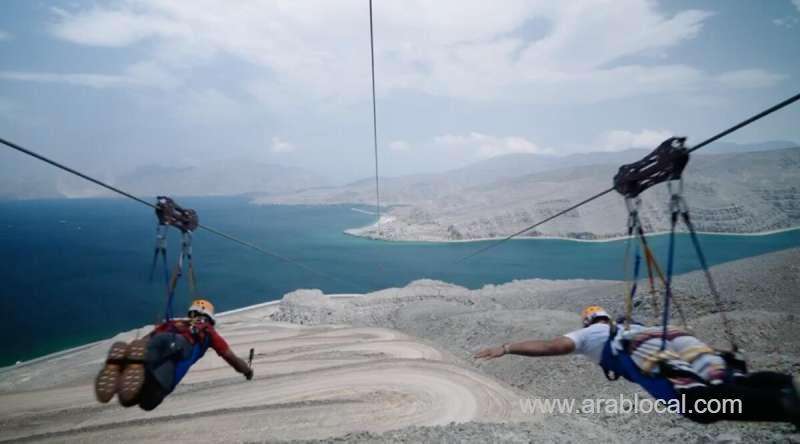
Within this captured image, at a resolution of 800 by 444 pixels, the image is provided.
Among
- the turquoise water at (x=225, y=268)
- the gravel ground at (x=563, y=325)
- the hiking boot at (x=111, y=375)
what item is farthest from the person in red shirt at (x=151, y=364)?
the turquoise water at (x=225, y=268)

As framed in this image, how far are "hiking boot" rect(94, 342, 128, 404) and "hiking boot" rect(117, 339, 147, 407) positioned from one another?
51 mm

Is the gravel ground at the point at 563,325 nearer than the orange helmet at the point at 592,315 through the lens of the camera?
No

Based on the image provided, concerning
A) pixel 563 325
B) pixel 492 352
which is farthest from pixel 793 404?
pixel 563 325

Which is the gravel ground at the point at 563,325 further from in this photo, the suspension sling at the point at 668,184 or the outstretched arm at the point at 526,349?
the outstretched arm at the point at 526,349

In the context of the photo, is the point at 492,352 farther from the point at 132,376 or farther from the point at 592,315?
the point at 132,376

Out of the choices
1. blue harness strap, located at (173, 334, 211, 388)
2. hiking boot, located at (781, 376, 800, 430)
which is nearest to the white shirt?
hiking boot, located at (781, 376, 800, 430)

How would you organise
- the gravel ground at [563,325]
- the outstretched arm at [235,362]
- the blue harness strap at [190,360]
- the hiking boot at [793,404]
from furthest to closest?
the gravel ground at [563,325] < the outstretched arm at [235,362] < the blue harness strap at [190,360] < the hiking boot at [793,404]

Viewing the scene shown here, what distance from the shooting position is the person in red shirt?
416 cm

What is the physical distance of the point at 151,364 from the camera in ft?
14.2

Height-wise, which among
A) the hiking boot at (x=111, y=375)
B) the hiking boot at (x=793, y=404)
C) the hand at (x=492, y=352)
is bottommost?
the hiking boot at (x=111, y=375)

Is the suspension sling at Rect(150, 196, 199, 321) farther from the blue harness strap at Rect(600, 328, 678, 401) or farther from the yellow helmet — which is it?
the blue harness strap at Rect(600, 328, 678, 401)

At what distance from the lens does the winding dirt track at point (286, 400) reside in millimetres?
8875

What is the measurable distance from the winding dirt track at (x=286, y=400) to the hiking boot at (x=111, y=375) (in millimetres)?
5008

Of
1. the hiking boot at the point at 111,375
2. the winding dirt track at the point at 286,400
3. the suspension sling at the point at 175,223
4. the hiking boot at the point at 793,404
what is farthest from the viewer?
the winding dirt track at the point at 286,400
